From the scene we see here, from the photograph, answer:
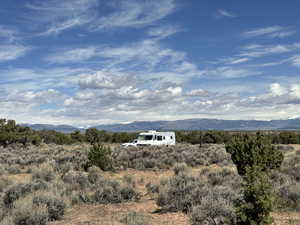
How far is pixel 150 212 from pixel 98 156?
1076cm

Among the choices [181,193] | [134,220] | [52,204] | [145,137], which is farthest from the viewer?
[145,137]

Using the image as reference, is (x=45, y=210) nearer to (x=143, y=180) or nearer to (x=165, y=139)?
(x=143, y=180)

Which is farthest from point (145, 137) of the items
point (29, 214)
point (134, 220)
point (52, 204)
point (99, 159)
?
point (134, 220)

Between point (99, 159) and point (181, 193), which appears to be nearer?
point (181, 193)

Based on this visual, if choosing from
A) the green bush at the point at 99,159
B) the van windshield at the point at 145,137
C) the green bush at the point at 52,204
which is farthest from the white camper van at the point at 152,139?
the green bush at the point at 52,204

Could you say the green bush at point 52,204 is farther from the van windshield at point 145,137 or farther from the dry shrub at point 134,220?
the van windshield at point 145,137

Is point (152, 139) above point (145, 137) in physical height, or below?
below

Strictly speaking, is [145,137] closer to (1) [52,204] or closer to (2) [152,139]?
(2) [152,139]

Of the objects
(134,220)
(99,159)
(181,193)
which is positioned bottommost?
(134,220)

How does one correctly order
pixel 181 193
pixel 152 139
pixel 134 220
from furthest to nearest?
pixel 152 139
pixel 181 193
pixel 134 220

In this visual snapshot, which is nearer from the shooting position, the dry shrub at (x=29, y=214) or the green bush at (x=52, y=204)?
the dry shrub at (x=29, y=214)

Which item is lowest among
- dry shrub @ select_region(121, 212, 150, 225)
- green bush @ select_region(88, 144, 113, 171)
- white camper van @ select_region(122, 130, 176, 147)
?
dry shrub @ select_region(121, 212, 150, 225)

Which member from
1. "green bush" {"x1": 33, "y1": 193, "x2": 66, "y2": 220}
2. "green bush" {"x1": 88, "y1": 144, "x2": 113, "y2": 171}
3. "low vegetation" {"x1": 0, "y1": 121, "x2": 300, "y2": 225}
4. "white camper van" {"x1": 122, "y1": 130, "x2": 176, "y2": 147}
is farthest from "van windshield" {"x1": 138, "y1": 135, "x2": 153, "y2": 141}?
"green bush" {"x1": 33, "y1": 193, "x2": 66, "y2": 220}

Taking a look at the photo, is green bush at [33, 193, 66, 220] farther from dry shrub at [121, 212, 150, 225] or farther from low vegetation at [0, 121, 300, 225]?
dry shrub at [121, 212, 150, 225]
